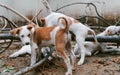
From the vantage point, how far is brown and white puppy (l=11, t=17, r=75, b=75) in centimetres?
482

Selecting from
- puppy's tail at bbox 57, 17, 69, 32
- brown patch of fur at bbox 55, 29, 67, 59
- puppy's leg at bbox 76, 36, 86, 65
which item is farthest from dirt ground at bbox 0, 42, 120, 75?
puppy's tail at bbox 57, 17, 69, 32

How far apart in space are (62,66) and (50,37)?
513 mm

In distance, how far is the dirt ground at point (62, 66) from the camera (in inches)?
198

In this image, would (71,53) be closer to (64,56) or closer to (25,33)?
(64,56)

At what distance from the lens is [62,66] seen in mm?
5242

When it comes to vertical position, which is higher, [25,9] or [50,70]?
[25,9]

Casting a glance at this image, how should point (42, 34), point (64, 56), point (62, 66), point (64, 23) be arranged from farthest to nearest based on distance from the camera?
point (62, 66), point (42, 34), point (64, 23), point (64, 56)

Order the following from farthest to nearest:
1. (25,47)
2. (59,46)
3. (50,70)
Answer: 1. (25,47)
2. (50,70)
3. (59,46)

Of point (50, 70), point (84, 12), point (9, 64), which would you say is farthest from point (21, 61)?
point (84, 12)

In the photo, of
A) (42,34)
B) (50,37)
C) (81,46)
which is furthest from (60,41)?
(81,46)

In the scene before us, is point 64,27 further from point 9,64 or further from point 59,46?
point 9,64

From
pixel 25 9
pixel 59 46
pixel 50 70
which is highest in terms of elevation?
pixel 25 9

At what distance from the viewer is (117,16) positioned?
823 cm

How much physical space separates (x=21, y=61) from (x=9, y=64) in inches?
8.0
